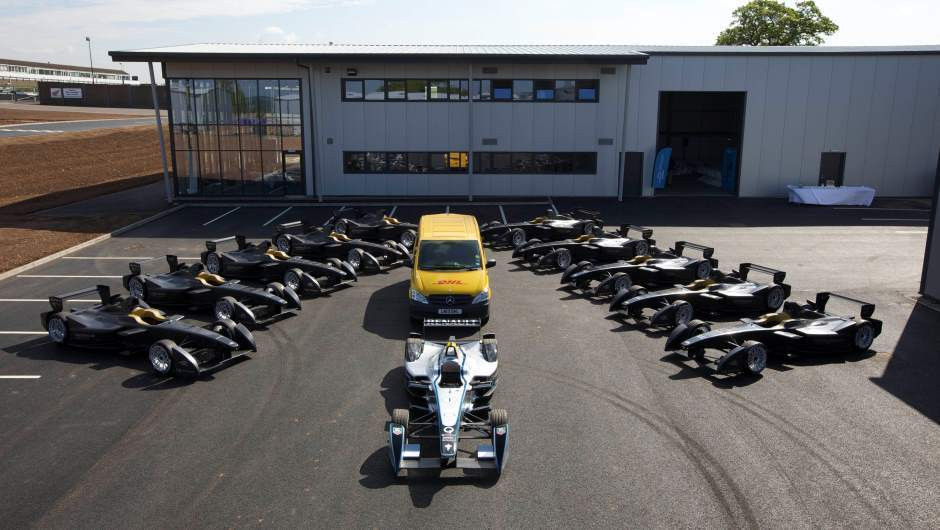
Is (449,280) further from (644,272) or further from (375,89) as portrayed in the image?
(375,89)

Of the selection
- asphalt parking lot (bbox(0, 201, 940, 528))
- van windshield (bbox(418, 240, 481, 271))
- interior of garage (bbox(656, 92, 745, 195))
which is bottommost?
asphalt parking lot (bbox(0, 201, 940, 528))

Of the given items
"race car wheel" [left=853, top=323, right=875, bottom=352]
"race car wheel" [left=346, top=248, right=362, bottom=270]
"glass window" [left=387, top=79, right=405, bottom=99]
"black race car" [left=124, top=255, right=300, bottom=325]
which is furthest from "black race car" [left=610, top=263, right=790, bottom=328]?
"glass window" [left=387, top=79, right=405, bottom=99]

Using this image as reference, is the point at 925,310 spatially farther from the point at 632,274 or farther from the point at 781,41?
the point at 781,41

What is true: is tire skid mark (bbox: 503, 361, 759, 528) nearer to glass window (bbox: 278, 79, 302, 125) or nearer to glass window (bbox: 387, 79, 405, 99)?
glass window (bbox: 387, 79, 405, 99)

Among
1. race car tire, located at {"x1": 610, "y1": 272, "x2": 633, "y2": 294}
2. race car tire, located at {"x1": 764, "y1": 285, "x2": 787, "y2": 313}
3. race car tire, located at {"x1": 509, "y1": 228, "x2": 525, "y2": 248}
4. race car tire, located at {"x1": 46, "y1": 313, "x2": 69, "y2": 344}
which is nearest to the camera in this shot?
race car tire, located at {"x1": 46, "y1": 313, "x2": 69, "y2": 344}

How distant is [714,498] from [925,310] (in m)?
11.1

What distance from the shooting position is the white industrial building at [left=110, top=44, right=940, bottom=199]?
31.0m

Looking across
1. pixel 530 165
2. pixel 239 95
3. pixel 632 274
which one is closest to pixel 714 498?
pixel 632 274

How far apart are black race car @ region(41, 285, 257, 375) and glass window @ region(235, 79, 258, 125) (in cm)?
1906

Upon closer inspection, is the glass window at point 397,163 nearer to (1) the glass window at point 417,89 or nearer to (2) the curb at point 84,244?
(1) the glass window at point 417,89

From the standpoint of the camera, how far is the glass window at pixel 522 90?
31.5 meters

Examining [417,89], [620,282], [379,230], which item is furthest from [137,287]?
[417,89]

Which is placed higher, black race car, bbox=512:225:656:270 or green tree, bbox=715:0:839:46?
green tree, bbox=715:0:839:46

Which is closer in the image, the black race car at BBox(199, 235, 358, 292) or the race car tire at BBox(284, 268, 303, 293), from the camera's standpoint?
the race car tire at BBox(284, 268, 303, 293)
